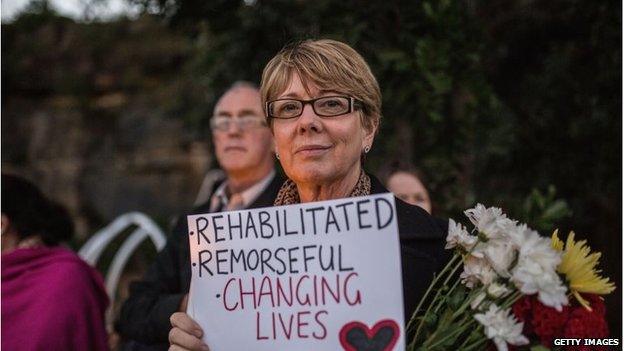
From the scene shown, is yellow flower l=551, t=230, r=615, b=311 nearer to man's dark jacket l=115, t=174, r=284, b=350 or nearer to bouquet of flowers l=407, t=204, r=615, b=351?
bouquet of flowers l=407, t=204, r=615, b=351

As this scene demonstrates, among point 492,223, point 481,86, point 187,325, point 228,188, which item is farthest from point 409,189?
point 187,325

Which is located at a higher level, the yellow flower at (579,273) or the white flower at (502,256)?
the white flower at (502,256)

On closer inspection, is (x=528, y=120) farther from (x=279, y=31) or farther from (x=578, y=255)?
(x=578, y=255)

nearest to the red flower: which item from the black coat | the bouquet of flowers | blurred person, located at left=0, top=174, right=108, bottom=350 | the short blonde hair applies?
the bouquet of flowers

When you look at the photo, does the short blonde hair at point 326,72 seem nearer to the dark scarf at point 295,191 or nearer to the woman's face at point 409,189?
the dark scarf at point 295,191

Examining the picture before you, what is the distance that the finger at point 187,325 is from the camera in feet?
5.49

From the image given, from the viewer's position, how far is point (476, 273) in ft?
5.19

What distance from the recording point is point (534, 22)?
448 centimetres

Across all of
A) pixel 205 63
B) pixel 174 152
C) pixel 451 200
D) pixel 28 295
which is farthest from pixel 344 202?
pixel 174 152

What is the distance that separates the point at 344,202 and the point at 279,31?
2742mm

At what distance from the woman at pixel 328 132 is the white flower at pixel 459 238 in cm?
10

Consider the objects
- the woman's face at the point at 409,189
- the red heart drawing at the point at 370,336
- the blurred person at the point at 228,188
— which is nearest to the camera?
the red heart drawing at the point at 370,336

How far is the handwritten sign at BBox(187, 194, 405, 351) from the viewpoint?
1481 millimetres

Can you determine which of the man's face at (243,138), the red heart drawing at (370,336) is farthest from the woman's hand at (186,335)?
the man's face at (243,138)
